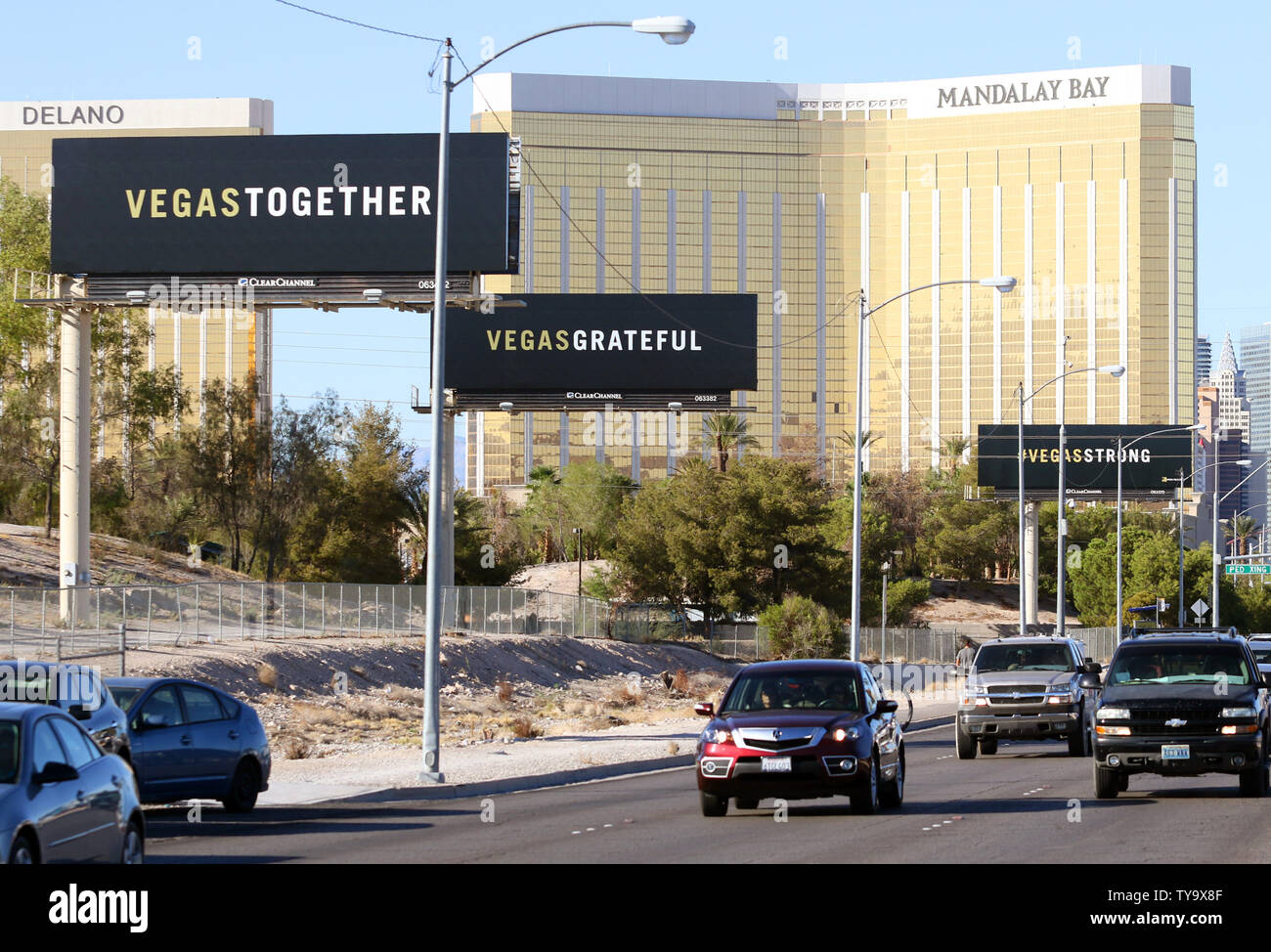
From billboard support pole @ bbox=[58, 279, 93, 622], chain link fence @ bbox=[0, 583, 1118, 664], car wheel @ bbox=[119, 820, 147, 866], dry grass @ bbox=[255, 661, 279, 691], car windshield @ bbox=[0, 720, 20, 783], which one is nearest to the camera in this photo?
car windshield @ bbox=[0, 720, 20, 783]

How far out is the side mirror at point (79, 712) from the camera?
15695 mm

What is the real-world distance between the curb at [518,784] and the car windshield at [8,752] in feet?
30.6

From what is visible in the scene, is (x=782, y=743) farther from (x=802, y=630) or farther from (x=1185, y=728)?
(x=802, y=630)

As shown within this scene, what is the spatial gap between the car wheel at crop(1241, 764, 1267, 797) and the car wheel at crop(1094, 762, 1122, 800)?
4.55ft

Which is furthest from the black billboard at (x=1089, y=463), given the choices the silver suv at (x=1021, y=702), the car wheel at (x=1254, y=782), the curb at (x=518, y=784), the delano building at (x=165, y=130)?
the delano building at (x=165, y=130)

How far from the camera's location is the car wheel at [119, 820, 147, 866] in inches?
457

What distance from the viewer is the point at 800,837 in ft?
52.7

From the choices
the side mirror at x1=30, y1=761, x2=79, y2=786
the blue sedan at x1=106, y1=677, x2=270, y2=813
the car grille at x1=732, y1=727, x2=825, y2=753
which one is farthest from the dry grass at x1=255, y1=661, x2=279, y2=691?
the side mirror at x1=30, y1=761, x2=79, y2=786

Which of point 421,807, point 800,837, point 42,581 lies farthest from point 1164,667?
point 42,581

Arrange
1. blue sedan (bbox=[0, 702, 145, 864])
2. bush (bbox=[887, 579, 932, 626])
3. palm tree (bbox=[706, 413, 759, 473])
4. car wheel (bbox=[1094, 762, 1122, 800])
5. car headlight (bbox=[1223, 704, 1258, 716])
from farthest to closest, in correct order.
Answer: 1. bush (bbox=[887, 579, 932, 626])
2. palm tree (bbox=[706, 413, 759, 473])
3. car wheel (bbox=[1094, 762, 1122, 800])
4. car headlight (bbox=[1223, 704, 1258, 716])
5. blue sedan (bbox=[0, 702, 145, 864])

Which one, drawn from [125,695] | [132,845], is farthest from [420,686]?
[132,845]

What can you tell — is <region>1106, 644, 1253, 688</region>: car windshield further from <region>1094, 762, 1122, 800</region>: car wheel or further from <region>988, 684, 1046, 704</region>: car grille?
<region>988, 684, 1046, 704</region>: car grille

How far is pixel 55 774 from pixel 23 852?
598 mm

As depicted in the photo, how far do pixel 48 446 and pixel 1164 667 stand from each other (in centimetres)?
4702
